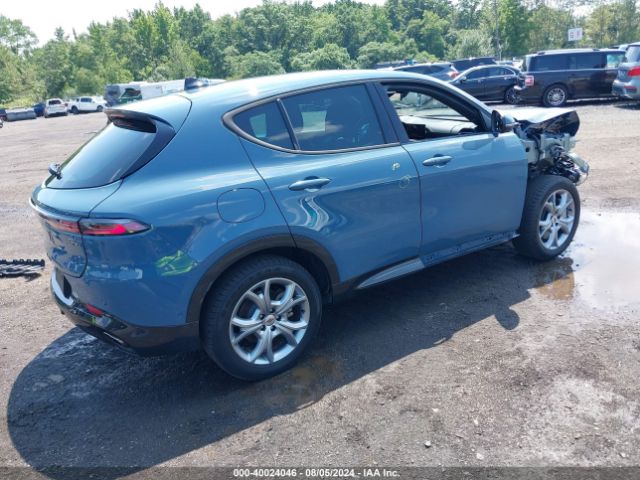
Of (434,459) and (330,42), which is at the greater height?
(330,42)

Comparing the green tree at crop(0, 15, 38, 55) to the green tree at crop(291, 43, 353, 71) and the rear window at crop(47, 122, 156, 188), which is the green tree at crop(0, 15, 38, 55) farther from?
the rear window at crop(47, 122, 156, 188)

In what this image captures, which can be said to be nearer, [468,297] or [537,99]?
[468,297]

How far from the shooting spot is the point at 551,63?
17.3 meters

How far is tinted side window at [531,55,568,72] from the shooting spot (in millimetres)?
17312

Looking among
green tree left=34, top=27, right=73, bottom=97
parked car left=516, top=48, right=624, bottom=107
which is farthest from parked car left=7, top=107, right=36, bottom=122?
parked car left=516, top=48, right=624, bottom=107

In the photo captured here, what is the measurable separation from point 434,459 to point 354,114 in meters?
2.30

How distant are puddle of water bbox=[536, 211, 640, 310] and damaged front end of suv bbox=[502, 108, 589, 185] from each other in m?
0.69

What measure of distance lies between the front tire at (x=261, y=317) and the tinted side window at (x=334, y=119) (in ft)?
2.78

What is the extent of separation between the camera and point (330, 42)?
105 m

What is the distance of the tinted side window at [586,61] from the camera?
56.8ft

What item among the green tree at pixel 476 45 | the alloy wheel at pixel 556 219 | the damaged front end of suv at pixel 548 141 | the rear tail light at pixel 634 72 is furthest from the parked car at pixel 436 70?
the green tree at pixel 476 45

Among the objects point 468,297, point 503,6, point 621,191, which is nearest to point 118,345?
point 468,297

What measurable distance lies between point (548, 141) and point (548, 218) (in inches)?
27.6

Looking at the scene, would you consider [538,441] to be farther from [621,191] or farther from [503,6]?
[503,6]
